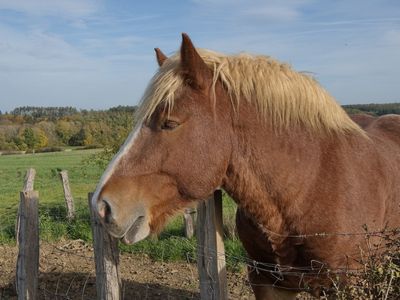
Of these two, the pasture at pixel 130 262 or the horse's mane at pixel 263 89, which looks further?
the pasture at pixel 130 262

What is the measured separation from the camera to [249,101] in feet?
8.59

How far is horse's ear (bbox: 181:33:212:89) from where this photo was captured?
95.7 inches

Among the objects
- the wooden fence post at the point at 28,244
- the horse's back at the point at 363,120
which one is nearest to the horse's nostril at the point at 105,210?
the wooden fence post at the point at 28,244

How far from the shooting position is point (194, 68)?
2.50 meters

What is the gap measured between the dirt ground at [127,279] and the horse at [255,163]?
2.58 metres

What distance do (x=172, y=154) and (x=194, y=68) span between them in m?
0.50

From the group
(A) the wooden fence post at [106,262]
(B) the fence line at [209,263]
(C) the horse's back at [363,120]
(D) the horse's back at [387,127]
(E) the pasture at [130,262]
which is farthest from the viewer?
(E) the pasture at [130,262]

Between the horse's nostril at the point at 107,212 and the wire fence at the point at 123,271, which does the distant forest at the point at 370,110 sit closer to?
the horse's nostril at the point at 107,212

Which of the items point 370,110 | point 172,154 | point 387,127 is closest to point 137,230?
point 172,154

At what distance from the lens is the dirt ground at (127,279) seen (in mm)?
5605

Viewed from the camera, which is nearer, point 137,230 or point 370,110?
point 137,230

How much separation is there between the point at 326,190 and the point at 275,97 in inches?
25.1

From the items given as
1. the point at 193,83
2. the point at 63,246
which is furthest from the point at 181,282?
the point at 193,83

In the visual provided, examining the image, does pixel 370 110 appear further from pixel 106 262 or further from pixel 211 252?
pixel 106 262
